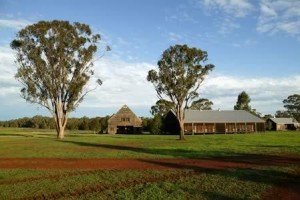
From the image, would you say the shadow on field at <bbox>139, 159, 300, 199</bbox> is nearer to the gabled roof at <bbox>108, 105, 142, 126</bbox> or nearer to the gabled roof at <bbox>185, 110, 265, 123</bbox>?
the gabled roof at <bbox>185, 110, 265, 123</bbox>

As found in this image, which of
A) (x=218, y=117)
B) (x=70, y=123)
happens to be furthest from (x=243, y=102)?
(x=70, y=123)

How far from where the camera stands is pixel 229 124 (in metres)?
88.1

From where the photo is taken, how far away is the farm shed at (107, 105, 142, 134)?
90.1 meters

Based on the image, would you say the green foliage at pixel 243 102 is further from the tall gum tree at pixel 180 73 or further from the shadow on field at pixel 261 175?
the shadow on field at pixel 261 175

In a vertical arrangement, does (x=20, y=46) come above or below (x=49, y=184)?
above

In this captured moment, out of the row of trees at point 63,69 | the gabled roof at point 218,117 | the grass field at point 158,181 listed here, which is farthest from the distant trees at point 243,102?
the grass field at point 158,181

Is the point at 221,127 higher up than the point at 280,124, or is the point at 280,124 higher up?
the point at 280,124

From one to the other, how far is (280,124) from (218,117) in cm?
3707

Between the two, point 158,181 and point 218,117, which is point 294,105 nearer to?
point 218,117

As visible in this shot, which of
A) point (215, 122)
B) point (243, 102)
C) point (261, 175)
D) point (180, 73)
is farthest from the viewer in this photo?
point (243, 102)

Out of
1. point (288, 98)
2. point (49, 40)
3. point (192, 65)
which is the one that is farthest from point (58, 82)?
point (288, 98)

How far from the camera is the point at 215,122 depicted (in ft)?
281

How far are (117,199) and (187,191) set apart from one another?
251 centimetres

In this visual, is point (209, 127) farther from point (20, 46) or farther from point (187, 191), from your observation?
point (187, 191)
